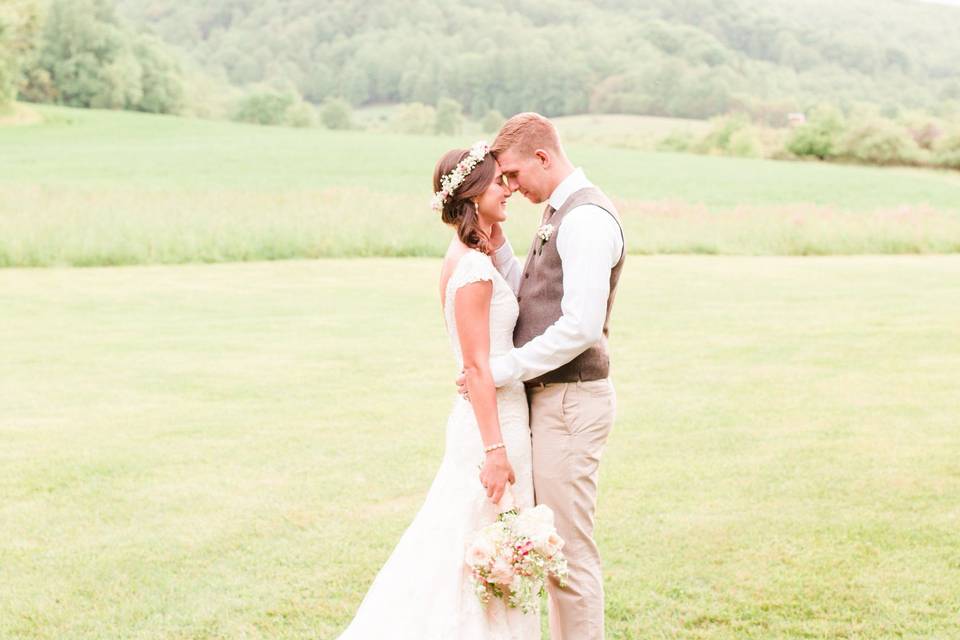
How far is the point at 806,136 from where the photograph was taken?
202 ft

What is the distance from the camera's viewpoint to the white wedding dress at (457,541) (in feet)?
13.0

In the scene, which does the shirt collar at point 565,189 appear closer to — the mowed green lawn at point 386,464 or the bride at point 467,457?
the bride at point 467,457

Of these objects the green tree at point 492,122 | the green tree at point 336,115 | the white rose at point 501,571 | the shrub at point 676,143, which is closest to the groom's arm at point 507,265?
the white rose at point 501,571

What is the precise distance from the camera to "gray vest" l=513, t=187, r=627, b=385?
383cm

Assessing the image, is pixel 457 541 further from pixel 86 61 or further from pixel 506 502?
pixel 86 61

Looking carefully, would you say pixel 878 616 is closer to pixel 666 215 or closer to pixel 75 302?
pixel 75 302

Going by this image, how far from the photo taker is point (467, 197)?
3.82m

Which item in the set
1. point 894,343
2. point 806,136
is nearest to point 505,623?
point 894,343

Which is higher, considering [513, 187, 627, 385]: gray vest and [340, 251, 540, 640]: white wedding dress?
[513, 187, 627, 385]: gray vest

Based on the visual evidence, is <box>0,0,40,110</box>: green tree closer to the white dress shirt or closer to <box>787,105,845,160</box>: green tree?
<box>787,105,845,160</box>: green tree

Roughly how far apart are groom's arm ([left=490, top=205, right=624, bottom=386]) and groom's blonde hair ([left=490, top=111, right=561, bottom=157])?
309 millimetres

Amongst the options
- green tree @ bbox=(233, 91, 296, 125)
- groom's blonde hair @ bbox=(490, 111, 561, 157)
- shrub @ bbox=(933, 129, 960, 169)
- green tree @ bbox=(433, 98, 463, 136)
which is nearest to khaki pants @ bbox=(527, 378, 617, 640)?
groom's blonde hair @ bbox=(490, 111, 561, 157)

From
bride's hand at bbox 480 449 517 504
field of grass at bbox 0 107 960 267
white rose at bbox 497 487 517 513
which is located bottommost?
field of grass at bbox 0 107 960 267

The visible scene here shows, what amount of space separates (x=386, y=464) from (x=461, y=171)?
4.32m
